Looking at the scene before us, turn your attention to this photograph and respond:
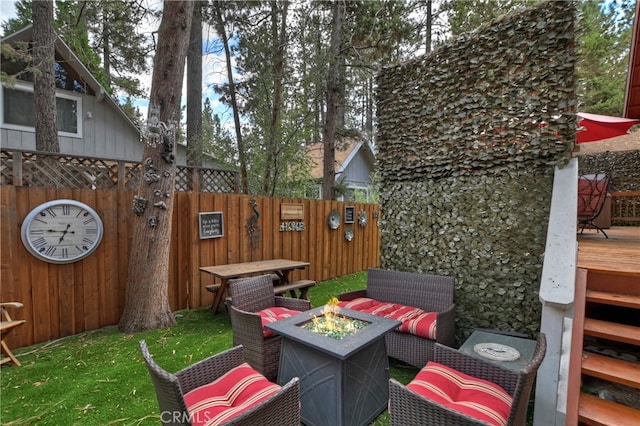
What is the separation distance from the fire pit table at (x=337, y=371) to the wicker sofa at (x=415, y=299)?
0.56 meters

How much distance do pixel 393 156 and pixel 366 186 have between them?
35.0ft

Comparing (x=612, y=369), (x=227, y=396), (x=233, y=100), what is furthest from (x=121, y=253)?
(x=233, y=100)

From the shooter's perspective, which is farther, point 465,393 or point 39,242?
point 39,242

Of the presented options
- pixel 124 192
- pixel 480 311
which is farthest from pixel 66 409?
pixel 480 311

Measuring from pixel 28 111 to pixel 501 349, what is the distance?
9.80m

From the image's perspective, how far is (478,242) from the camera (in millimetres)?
3422

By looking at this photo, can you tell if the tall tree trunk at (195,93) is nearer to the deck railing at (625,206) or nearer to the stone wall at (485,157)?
the stone wall at (485,157)

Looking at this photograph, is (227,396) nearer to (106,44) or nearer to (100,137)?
(100,137)

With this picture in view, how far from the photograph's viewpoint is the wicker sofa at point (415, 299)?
289 centimetres

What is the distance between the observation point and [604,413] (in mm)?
1821

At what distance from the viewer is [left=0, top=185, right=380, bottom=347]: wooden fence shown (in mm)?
3328

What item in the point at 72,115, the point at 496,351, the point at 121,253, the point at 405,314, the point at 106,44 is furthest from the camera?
the point at 106,44

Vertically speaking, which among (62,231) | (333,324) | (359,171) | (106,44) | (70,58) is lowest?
(333,324)

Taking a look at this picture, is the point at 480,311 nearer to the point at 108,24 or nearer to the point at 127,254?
the point at 127,254
